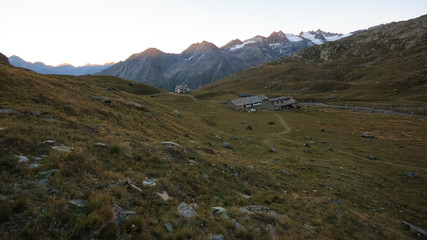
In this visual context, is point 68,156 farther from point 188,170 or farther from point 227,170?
point 227,170

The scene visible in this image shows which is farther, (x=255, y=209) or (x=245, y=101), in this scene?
(x=245, y=101)

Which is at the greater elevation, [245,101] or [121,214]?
[121,214]

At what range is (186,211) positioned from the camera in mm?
10133

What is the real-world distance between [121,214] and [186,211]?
3299mm

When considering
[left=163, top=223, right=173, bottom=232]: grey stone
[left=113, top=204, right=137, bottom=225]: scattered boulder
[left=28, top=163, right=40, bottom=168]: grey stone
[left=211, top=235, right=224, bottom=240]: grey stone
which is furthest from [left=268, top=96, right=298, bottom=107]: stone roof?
[left=28, top=163, right=40, bottom=168]: grey stone

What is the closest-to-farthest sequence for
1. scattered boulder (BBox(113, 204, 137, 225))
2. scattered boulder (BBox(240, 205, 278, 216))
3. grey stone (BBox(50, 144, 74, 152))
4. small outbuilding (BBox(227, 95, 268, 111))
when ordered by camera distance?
scattered boulder (BBox(113, 204, 137, 225)) → grey stone (BBox(50, 144, 74, 152)) → scattered boulder (BBox(240, 205, 278, 216)) → small outbuilding (BBox(227, 95, 268, 111))

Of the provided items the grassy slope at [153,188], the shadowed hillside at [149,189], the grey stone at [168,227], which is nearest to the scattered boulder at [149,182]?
the shadowed hillside at [149,189]

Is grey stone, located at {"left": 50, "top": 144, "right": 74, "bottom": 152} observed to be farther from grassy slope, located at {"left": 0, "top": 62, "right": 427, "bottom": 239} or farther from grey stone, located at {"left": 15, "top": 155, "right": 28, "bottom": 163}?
grey stone, located at {"left": 15, "top": 155, "right": 28, "bottom": 163}

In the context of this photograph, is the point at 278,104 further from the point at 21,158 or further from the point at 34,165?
the point at 21,158

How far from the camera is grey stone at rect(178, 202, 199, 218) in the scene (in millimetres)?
9771

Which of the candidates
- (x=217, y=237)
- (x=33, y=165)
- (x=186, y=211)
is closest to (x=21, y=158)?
(x=33, y=165)

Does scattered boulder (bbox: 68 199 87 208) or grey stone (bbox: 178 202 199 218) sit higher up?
scattered boulder (bbox: 68 199 87 208)

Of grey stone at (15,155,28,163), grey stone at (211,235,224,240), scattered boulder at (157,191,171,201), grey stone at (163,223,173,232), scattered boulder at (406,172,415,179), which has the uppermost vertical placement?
grey stone at (15,155,28,163)

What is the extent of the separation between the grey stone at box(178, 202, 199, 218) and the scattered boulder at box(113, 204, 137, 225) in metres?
2.46
